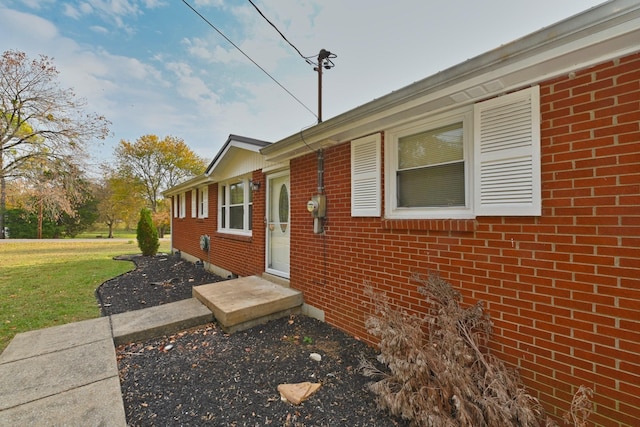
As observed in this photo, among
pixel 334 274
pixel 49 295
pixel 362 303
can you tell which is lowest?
pixel 49 295

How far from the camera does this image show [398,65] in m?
6.87

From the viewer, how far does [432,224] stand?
2.83 meters

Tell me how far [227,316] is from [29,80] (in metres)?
16.4

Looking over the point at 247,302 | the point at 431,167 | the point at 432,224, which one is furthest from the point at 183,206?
the point at 432,224

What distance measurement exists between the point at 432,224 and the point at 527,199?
845 millimetres

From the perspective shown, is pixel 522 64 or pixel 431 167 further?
pixel 431 167

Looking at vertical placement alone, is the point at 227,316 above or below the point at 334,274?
below

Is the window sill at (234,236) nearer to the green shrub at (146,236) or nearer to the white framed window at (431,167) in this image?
the white framed window at (431,167)

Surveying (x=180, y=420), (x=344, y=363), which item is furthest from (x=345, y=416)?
(x=180, y=420)

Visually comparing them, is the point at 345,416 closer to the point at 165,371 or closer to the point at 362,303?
the point at 362,303

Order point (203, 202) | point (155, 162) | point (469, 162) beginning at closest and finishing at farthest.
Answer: point (469, 162), point (203, 202), point (155, 162)

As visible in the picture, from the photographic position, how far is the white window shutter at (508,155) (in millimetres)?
2211

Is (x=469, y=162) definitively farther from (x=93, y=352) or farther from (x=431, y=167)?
(x=93, y=352)

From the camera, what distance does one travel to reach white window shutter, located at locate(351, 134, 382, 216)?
345 cm
